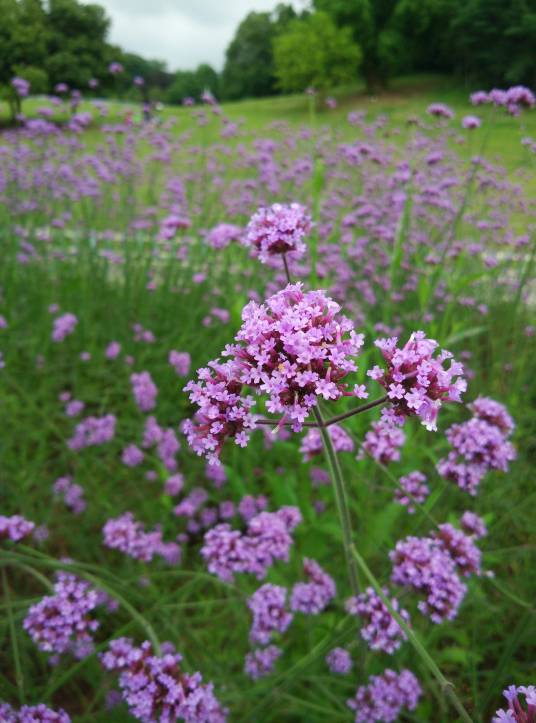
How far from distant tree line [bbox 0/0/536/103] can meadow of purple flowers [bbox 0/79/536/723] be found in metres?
0.53

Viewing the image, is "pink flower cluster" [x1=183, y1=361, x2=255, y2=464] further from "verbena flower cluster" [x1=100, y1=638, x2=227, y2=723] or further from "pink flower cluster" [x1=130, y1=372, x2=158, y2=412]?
"pink flower cluster" [x1=130, y1=372, x2=158, y2=412]

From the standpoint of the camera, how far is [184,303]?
3605 millimetres

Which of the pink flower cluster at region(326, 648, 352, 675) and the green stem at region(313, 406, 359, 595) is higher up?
the green stem at region(313, 406, 359, 595)

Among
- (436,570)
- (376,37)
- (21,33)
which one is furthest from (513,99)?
(376,37)

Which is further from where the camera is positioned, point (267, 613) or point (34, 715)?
point (267, 613)

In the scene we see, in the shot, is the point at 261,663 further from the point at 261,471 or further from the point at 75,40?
the point at 75,40

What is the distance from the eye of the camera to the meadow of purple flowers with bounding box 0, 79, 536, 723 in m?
0.95

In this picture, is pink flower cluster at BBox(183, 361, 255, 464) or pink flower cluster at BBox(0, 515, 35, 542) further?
pink flower cluster at BBox(0, 515, 35, 542)

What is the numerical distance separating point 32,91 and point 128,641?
4008 millimetres

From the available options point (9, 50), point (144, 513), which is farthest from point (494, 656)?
point (9, 50)

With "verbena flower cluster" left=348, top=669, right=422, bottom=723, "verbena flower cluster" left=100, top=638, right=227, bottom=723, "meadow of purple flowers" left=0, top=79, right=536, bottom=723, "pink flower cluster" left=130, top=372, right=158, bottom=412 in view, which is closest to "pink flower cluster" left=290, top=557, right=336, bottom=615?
"meadow of purple flowers" left=0, top=79, right=536, bottom=723

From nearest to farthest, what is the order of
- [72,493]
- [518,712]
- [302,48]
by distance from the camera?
[518,712] → [72,493] → [302,48]

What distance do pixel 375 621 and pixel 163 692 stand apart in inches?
19.2

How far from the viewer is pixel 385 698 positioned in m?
1.32
